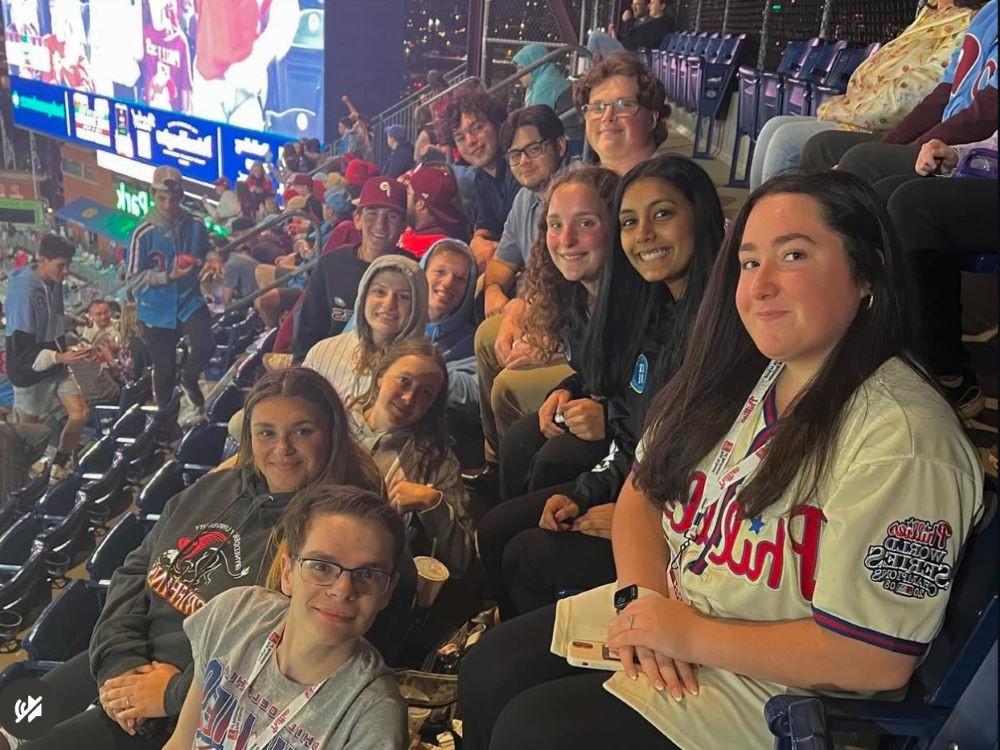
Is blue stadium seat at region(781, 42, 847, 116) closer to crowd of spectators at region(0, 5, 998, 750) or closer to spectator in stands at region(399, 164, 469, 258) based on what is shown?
crowd of spectators at region(0, 5, 998, 750)

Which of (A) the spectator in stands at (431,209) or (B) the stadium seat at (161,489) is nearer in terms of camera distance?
(A) the spectator in stands at (431,209)

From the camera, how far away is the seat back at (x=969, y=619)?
100 cm

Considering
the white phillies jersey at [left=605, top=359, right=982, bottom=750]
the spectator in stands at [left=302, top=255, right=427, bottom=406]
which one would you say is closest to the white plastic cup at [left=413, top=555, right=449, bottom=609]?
the spectator in stands at [left=302, top=255, right=427, bottom=406]

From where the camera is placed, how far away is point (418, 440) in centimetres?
192

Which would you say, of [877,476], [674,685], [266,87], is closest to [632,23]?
[266,87]

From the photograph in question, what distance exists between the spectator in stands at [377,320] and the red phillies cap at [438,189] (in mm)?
127

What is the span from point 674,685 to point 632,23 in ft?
4.09

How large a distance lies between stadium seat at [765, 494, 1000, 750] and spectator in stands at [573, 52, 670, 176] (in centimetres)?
91

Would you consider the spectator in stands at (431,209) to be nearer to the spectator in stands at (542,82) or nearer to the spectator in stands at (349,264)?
the spectator in stands at (349,264)

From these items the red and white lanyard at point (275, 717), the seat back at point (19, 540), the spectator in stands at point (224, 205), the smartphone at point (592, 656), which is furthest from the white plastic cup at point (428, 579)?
the seat back at point (19, 540)

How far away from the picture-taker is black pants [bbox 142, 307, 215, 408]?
224 cm

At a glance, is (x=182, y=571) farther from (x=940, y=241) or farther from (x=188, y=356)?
(x=940, y=241)

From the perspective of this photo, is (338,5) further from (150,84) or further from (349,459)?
(349,459)

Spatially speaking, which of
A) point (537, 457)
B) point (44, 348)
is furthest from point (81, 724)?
point (537, 457)
